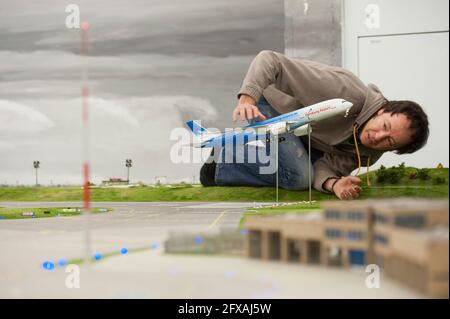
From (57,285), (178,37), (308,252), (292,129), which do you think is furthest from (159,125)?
(308,252)

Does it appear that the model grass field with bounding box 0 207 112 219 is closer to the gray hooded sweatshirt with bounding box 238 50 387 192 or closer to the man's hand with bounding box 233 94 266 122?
the man's hand with bounding box 233 94 266 122

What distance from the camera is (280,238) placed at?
1.44 meters

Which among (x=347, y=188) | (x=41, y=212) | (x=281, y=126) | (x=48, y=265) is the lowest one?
(x=48, y=265)

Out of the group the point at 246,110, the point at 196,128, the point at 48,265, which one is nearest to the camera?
the point at 48,265

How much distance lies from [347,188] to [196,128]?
68 cm

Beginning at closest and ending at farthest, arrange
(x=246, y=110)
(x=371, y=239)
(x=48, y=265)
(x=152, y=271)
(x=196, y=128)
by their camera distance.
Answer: (x=371, y=239) → (x=152, y=271) → (x=48, y=265) → (x=246, y=110) → (x=196, y=128)

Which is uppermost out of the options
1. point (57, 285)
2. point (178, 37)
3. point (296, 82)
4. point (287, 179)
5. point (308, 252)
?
point (178, 37)

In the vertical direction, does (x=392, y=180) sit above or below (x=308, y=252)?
above

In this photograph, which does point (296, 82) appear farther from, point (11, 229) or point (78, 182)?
point (11, 229)

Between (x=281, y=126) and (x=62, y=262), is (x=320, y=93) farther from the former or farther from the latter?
(x=62, y=262)

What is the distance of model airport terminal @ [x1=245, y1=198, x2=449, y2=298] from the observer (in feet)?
4.18

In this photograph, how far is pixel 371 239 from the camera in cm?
135

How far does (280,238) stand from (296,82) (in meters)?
0.91

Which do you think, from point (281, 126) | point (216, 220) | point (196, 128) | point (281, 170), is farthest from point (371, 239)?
point (196, 128)
